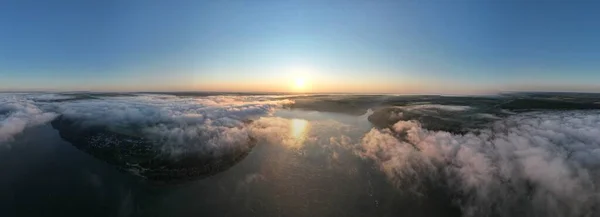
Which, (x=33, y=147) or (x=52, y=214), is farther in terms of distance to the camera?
(x=33, y=147)

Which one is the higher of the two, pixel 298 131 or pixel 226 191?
pixel 298 131

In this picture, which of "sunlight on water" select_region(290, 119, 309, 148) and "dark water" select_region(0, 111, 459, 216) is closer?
"dark water" select_region(0, 111, 459, 216)

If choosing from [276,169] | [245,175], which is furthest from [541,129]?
[245,175]

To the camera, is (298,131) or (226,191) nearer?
(226,191)

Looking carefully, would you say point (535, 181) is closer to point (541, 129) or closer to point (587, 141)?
point (587, 141)

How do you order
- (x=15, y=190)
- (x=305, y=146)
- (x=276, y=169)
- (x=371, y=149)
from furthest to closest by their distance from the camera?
(x=305, y=146) < (x=371, y=149) < (x=276, y=169) < (x=15, y=190)

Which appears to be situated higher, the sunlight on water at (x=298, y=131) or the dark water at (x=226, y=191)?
the sunlight on water at (x=298, y=131)

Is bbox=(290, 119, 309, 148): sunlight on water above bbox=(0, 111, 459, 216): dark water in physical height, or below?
above

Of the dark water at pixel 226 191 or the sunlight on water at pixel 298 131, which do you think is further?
the sunlight on water at pixel 298 131
